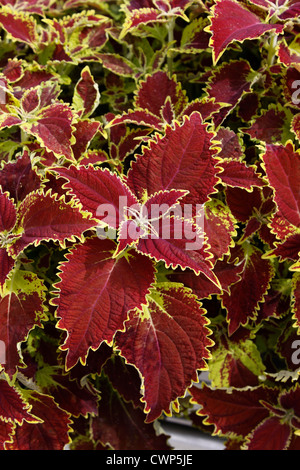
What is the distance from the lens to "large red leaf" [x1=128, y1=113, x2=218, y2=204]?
2.30 feet

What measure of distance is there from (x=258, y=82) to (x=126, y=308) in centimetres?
52

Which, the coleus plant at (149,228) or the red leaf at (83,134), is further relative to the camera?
the red leaf at (83,134)

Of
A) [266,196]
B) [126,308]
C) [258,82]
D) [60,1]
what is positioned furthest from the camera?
[60,1]

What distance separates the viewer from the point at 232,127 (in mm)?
964

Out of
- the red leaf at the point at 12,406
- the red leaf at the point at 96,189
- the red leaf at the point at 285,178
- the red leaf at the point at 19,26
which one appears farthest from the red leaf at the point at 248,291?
the red leaf at the point at 19,26

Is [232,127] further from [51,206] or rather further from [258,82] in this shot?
[51,206]

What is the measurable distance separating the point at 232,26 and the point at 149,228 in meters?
0.34

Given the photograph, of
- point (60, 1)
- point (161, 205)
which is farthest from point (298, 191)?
point (60, 1)

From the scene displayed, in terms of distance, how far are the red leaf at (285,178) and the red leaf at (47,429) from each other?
18.3 inches

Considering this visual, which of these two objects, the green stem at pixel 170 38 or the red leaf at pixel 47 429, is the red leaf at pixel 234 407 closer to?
the red leaf at pixel 47 429

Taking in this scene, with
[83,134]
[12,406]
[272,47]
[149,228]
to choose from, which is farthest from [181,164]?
[12,406]

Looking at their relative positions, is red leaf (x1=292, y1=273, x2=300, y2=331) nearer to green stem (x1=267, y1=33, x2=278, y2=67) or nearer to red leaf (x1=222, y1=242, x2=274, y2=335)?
red leaf (x1=222, y1=242, x2=274, y2=335)

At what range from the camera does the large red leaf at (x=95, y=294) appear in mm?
637

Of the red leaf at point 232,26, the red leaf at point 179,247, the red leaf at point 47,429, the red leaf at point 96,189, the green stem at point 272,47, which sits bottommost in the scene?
the red leaf at point 47,429
